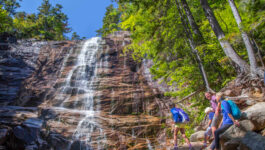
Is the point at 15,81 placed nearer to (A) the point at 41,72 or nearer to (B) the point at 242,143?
(A) the point at 41,72

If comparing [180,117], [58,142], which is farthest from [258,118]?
[58,142]

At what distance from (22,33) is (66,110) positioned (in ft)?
65.4

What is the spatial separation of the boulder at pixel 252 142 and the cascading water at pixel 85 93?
23.4ft

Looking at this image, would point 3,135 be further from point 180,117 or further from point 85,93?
point 180,117

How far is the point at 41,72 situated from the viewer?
51.3 ft

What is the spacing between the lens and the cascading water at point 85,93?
9.35 m

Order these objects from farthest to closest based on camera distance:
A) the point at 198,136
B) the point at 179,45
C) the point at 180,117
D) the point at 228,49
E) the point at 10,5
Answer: the point at 10,5 < the point at 179,45 < the point at 198,136 < the point at 228,49 < the point at 180,117

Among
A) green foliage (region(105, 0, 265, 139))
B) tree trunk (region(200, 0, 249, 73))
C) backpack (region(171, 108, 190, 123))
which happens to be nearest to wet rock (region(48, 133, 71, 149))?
green foliage (region(105, 0, 265, 139))

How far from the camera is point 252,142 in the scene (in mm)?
3273

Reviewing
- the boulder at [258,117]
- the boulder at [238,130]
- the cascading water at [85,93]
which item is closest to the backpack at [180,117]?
the boulder at [238,130]

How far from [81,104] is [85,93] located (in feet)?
3.94

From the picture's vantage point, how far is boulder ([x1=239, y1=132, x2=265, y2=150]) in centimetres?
312

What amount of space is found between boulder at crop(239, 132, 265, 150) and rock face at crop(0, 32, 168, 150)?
227 inches

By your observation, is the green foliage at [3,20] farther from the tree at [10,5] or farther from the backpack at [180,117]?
the backpack at [180,117]
